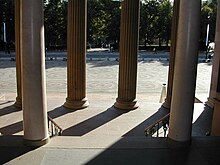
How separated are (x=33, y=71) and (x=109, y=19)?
63.8 m

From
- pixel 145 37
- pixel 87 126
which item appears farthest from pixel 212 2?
pixel 87 126

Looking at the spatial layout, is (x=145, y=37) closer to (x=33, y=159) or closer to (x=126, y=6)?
(x=126, y=6)

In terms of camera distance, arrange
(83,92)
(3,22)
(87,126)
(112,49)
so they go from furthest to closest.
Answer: (112,49), (3,22), (83,92), (87,126)

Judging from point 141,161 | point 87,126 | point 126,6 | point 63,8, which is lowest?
point 87,126

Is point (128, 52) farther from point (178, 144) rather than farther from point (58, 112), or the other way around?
point (178, 144)

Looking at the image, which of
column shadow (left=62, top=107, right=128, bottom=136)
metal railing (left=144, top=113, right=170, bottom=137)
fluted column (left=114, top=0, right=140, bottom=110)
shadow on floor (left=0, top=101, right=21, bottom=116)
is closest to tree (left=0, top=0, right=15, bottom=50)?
shadow on floor (left=0, top=101, right=21, bottom=116)

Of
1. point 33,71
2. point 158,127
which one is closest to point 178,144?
point 158,127

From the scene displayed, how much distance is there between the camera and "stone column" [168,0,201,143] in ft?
23.4

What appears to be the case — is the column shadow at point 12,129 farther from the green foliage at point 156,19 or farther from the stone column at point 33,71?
the green foliage at point 156,19

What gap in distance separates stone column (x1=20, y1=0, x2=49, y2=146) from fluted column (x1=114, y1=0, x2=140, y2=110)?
858 centimetres

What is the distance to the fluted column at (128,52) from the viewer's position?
15.0 metres

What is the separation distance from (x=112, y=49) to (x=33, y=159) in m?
66.3

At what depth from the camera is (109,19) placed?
6900cm

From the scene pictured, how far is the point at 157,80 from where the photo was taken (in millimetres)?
29531
